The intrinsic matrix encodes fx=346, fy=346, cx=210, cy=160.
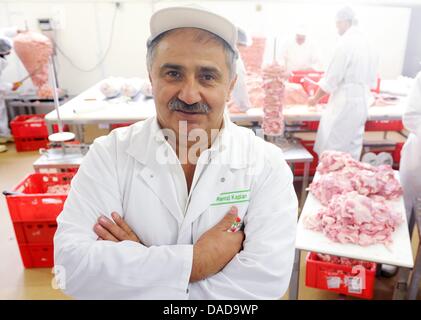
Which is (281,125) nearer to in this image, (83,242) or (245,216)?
(245,216)

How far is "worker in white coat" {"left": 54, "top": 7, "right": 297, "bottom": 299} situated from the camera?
1.07m

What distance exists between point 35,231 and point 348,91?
3.13m

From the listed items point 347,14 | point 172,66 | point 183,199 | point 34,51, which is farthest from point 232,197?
point 34,51

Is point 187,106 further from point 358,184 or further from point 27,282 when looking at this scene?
point 27,282

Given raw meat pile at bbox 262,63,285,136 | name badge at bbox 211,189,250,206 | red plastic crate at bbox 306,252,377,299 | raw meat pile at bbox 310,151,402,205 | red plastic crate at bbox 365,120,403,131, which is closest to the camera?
name badge at bbox 211,189,250,206

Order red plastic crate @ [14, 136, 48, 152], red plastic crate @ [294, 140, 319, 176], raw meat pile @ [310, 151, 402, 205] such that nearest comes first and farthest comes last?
raw meat pile @ [310, 151, 402, 205], red plastic crate @ [294, 140, 319, 176], red plastic crate @ [14, 136, 48, 152]

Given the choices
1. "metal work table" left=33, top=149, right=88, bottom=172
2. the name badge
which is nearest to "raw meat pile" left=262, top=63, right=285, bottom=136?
"metal work table" left=33, top=149, right=88, bottom=172

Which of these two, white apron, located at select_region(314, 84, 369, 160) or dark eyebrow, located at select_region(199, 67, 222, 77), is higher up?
dark eyebrow, located at select_region(199, 67, 222, 77)

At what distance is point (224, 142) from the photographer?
126 cm

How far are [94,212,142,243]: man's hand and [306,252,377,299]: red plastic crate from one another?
1.41 meters

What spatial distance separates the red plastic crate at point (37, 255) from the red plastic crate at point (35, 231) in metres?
0.04

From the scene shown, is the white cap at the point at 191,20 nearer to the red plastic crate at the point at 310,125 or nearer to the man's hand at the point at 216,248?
the man's hand at the point at 216,248

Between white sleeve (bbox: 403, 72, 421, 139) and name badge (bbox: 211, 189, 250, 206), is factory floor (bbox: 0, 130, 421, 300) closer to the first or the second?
white sleeve (bbox: 403, 72, 421, 139)

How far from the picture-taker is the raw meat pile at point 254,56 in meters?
4.47
